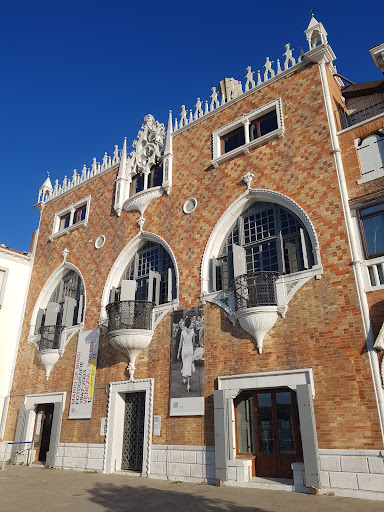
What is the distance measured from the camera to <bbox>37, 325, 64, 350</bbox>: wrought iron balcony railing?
1988 cm

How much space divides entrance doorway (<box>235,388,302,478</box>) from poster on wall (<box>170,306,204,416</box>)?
4.97ft

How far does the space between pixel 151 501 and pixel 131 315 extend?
7.46 metres

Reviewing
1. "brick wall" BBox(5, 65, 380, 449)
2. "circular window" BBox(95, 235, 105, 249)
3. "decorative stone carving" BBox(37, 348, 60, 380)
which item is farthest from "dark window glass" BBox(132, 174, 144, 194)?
"decorative stone carving" BBox(37, 348, 60, 380)

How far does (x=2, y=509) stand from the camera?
9.30 metres

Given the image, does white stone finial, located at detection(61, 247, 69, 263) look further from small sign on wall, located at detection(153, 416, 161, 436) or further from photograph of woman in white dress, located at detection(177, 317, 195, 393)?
small sign on wall, located at detection(153, 416, 161, 436)

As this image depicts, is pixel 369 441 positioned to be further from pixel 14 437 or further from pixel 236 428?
pixel 14 437

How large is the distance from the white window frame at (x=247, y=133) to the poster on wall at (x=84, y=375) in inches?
379

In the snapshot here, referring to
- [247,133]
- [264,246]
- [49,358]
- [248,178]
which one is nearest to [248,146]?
[247,133]

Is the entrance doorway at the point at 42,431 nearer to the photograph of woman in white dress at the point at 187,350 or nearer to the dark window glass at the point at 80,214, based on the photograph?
the photograph of woman in white dress at the point at 187,350

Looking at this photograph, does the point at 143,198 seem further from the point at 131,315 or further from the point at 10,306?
the point at 10,306

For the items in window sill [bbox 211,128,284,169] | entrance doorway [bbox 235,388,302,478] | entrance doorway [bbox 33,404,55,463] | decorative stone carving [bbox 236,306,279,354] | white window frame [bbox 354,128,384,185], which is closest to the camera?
entrance doorway [bbox 235,388,302,478]

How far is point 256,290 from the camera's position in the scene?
13242mm

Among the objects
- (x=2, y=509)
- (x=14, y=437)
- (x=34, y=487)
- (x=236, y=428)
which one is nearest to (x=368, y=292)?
(x=236, y=428)

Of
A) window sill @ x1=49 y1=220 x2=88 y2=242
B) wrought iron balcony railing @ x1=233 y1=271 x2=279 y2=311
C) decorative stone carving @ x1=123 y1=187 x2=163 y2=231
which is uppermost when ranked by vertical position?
window sill @ x1=49 y1=220 x2=88 y2=242
